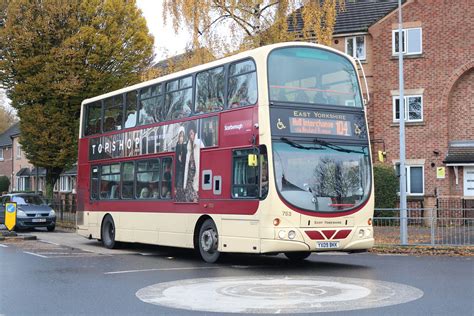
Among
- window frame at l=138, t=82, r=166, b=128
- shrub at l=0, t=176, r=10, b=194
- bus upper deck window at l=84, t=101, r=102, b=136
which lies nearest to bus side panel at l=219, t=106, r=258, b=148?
window frame at l=138, t=82, r=166, b=128

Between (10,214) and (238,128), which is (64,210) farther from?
(238,128)

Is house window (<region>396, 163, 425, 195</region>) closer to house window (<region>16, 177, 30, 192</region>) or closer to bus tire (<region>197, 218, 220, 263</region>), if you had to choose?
bus tire (<region>197, 218, 220, 263</region>)

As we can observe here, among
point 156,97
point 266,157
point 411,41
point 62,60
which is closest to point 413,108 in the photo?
point 411,41

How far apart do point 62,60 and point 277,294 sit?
23.8 meters

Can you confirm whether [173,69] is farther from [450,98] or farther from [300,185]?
[300,185]

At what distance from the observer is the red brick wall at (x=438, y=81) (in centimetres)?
3048

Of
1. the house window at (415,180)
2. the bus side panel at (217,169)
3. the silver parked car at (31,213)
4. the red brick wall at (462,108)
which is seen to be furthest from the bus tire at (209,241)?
the red brick wall at (462,108)

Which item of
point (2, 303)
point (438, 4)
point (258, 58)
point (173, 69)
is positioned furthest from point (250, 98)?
point (438, 4)

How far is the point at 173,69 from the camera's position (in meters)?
28.0

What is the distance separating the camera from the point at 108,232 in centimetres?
1995

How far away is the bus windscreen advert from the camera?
44.5 ft

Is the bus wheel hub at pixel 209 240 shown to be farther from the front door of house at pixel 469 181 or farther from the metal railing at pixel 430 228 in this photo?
the front door of house at pixel 469 181

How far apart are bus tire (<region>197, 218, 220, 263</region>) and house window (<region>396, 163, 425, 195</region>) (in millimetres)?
17714

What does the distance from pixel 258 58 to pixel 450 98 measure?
1948cm
